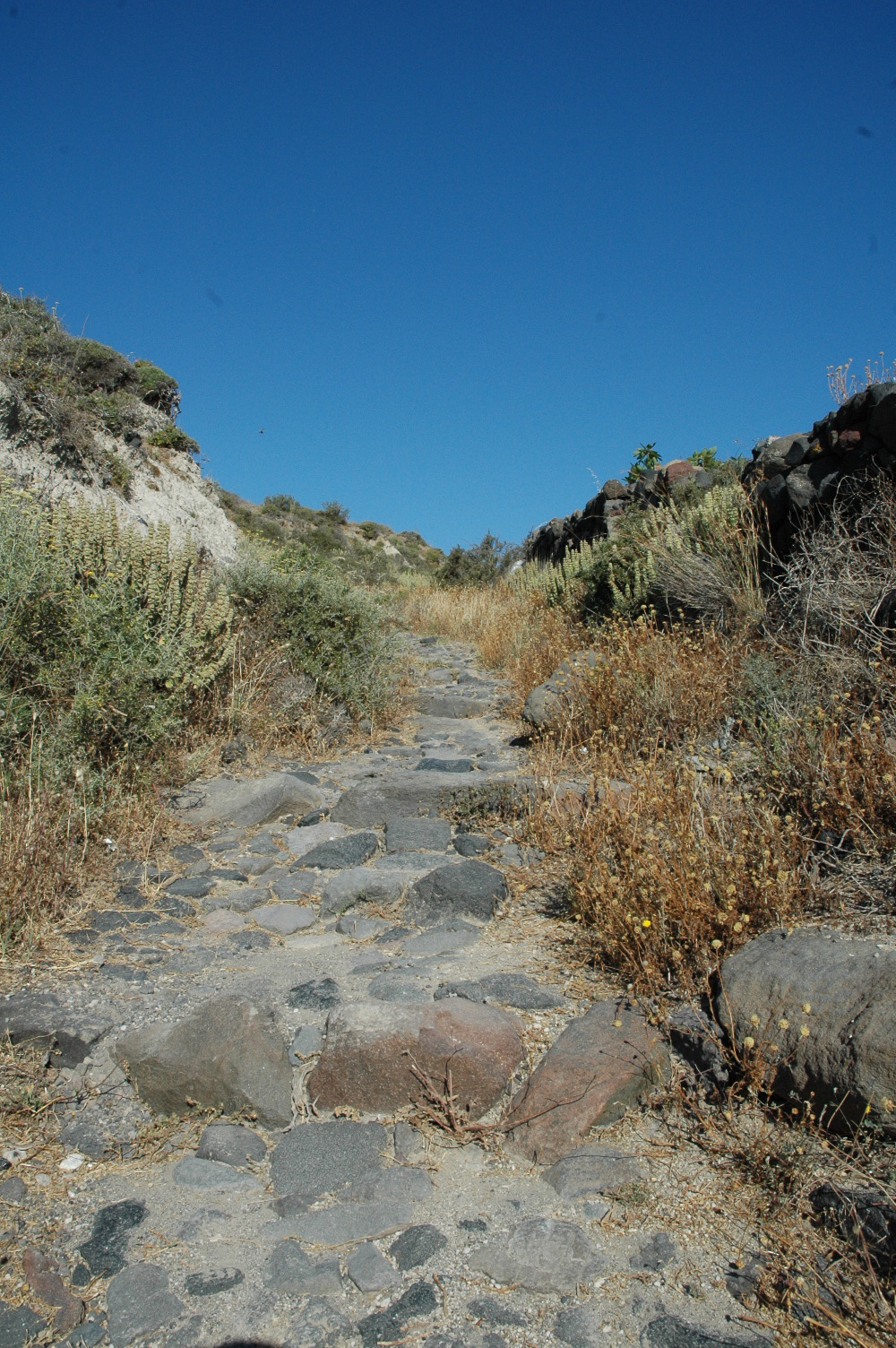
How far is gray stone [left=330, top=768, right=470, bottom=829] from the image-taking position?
4.96 m

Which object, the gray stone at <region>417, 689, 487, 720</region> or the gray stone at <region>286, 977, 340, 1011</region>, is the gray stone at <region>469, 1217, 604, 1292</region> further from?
the gray stone at <region>417, 689, 487, 720</region>

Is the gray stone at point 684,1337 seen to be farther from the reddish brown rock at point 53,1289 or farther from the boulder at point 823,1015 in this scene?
the reddish brown rock at point 53,1289

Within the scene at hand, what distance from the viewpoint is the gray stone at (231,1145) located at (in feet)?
7.85

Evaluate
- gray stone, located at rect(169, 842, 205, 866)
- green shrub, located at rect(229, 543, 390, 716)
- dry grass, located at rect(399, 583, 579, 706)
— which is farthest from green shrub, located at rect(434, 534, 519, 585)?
gray stone, located at rect(169, 842, 205, 866)

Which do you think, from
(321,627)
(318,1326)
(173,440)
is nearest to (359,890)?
(318,1326)

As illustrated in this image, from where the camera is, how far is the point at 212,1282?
1.96 m

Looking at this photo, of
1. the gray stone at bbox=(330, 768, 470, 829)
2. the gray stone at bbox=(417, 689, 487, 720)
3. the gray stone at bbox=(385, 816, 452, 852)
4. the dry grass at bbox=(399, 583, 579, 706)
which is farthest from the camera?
the dry grass at bbox=(399, 583, 579, 706)

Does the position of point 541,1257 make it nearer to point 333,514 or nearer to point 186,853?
point 186,853

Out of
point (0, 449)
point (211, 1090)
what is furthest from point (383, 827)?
point (0, 449)

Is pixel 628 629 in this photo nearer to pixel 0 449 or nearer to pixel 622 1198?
pixel 622 1198

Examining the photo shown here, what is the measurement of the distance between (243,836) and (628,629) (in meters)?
3.56

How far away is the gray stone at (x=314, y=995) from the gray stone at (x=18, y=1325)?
1267 mm

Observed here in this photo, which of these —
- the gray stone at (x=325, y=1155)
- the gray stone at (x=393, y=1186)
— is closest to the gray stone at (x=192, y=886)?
the gray stone at (x=325, y=1155)

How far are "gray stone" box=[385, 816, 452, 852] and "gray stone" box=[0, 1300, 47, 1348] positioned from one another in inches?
110
